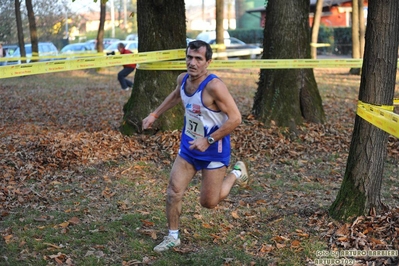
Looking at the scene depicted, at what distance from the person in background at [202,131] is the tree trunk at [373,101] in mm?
1323

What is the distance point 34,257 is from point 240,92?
44.5 feet

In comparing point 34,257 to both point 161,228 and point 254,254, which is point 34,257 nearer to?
point 161,228

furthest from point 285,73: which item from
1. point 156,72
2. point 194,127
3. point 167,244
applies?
point 167,244

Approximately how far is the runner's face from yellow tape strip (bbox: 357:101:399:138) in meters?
1.66

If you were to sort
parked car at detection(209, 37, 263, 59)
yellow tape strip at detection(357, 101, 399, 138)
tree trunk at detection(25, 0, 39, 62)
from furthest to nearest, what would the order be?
parked car at detection(209, 37, 263, 59) < tree trunk at detection(25, 0, 39, 62) < yellow tape strip at detection(357, 101, 399, 138)

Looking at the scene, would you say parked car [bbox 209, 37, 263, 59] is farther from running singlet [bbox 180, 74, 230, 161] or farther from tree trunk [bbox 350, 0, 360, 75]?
running singlet [bbox 180, 74, 230, 161]

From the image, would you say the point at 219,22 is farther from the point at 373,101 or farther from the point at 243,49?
the point at 373,101

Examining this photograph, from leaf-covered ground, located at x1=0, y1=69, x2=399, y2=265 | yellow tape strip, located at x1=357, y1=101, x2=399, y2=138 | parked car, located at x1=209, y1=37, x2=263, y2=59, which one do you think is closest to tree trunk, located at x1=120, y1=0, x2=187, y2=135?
leaf-covered ground, located at x1=0, y1=69, x2=399, y2=265

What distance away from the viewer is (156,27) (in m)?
10.7

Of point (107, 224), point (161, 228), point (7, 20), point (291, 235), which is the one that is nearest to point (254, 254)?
point (291, 235)

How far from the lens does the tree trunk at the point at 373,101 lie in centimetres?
599

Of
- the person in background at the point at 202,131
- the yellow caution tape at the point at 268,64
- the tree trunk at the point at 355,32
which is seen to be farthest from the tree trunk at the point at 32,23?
the person in background at the point at 202,131

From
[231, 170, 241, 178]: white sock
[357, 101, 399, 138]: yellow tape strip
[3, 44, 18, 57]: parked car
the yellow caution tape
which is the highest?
the yellow caution tape

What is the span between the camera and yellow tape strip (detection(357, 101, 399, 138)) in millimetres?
5188
